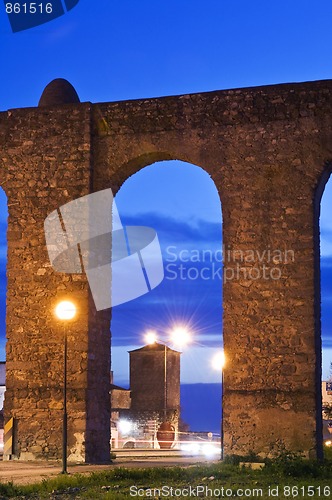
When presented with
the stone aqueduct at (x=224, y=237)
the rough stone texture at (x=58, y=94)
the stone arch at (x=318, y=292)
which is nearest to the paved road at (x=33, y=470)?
the stone aqueduct at (x=224, y=237)

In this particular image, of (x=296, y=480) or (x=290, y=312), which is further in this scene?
(x=290, y=312)

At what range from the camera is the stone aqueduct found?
16438 millimetres

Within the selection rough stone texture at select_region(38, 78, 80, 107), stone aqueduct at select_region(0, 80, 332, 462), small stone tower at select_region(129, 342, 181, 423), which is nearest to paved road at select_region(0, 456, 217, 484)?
stone aqueduct at select_region(0, 80, 332, 462)

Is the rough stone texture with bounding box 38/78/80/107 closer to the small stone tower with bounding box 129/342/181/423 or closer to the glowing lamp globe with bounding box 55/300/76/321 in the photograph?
the glowing lamp globe with bounding box 55/300/76/321

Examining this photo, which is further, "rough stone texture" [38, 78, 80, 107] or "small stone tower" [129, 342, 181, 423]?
"small stone tower" [129, 342, 181, 423]

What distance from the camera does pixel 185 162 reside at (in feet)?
58.5

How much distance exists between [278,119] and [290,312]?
3.52 metres

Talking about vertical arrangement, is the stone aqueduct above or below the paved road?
above

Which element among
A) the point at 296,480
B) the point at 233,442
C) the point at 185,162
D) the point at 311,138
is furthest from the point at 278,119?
the point at 296,480

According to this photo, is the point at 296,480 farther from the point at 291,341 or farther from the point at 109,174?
the point at 109,174

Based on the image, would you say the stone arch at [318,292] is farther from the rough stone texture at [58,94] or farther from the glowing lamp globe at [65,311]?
the rough stone texture at [58,94]

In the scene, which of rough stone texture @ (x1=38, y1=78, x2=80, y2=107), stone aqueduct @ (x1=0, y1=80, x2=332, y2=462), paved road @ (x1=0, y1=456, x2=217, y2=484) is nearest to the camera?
paved road @ (x1=0, y1=456, x2=217, y2=484)

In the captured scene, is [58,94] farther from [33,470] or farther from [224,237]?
[33,470]

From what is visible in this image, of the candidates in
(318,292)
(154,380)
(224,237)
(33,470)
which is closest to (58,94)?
(224,237)
